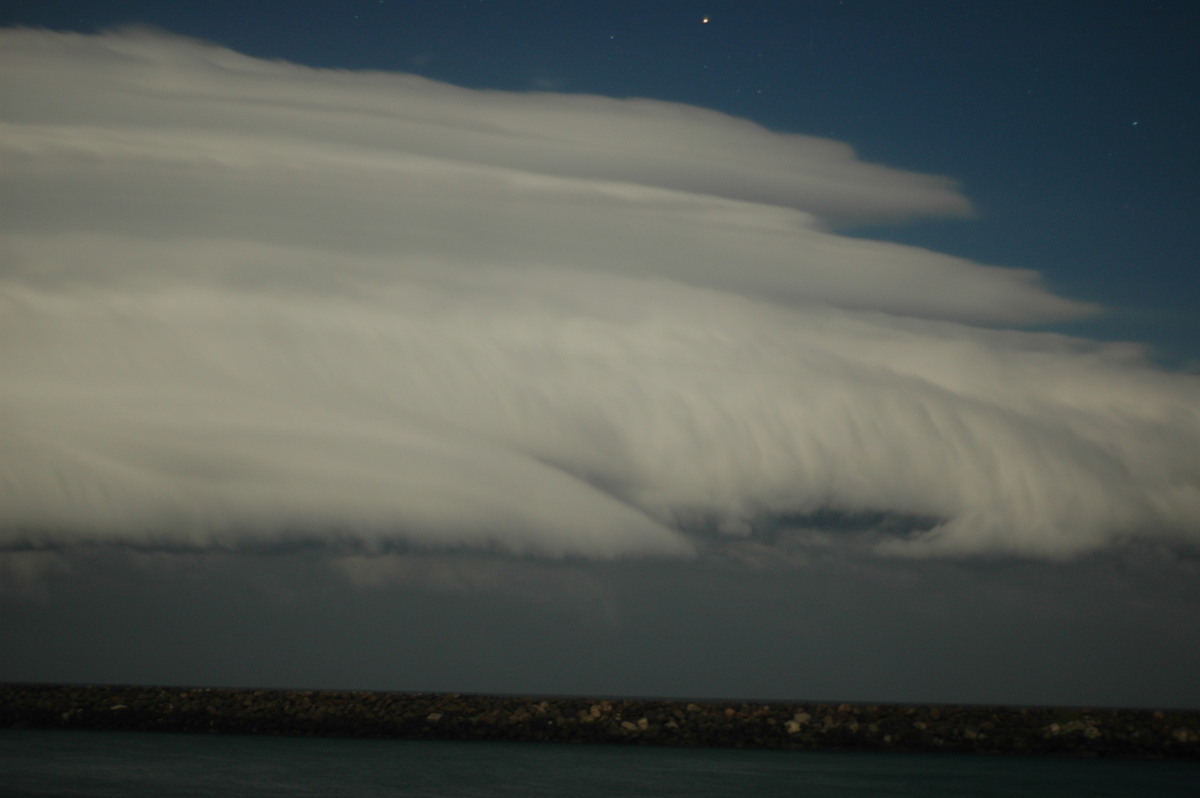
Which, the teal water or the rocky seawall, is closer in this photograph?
the teal water

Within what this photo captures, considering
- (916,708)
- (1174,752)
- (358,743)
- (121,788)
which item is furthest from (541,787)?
(1174,752)

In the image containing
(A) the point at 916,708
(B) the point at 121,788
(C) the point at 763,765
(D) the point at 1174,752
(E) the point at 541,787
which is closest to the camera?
(B) the point at 121,788

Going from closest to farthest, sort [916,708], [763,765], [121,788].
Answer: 1. [121,788]
2. [763,765]
3. [916,708]

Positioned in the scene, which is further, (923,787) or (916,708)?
(916,708)

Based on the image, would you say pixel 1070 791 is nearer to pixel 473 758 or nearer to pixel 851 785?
pixel 851 785

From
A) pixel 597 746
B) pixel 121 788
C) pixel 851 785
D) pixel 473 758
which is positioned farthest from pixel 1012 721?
pixel 121 788

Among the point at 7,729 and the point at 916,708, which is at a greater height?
the point at 916,708
